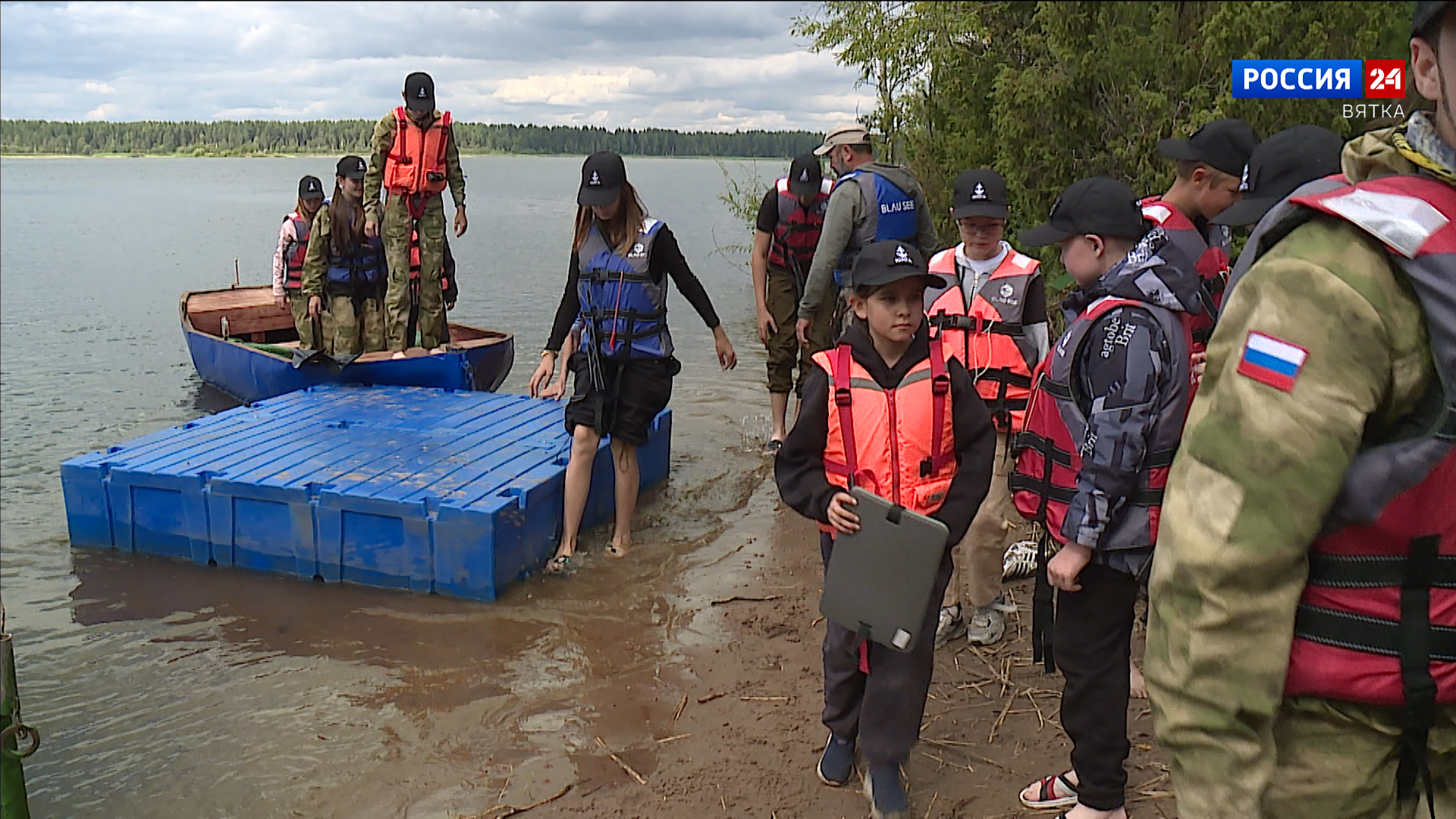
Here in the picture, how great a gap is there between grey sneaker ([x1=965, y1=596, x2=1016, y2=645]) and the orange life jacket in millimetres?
1602

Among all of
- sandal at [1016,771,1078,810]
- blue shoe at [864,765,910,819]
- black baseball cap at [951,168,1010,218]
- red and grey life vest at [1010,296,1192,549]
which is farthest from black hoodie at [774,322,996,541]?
black baseball cap at [951,168,1010,218]

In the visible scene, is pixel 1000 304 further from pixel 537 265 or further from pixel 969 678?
pixel 537 265

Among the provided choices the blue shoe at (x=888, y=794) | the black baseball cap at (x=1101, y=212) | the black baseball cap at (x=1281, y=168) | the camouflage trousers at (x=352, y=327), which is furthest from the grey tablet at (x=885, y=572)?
the camouflage trousers at (x=352, y=327)

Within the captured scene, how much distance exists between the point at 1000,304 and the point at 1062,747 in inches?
69.2

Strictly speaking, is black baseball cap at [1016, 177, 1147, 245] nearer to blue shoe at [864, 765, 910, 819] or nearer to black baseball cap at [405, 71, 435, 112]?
blue shoe at [864, 765, 910, 819]

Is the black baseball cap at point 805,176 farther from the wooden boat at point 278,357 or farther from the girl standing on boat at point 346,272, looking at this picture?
the girl standing on boat at point 346,272

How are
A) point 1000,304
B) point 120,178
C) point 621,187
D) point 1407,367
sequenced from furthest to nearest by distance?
point 120,178 → point 621,187 → point 1000,304 → point 1407,367

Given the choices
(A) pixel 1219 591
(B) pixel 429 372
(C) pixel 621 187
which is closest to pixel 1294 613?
(A) pixel 1219 591

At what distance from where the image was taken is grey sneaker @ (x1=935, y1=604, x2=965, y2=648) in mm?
5012

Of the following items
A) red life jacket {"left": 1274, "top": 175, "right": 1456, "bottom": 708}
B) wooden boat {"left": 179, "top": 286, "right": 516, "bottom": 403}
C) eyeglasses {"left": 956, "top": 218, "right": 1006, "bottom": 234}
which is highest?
eyeglasses {"left": 956, "top": 218, "right": 1006, "bottom": 234}

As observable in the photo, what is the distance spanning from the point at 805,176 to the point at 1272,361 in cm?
643

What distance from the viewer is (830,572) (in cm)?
353

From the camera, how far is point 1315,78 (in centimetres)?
988

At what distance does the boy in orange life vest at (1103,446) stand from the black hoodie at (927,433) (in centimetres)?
14
